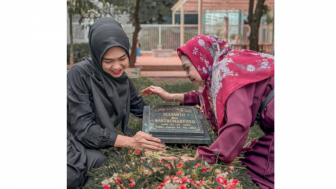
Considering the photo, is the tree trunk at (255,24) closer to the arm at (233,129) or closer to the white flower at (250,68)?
the white flower at (250,68)

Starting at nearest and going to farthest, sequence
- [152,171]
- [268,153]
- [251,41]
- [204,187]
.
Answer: [204,187], [152,171], [268,153], [251,41]

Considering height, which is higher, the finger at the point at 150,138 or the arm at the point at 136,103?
the arm at the point at 136,103

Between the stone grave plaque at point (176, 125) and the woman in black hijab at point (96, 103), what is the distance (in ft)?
0.36

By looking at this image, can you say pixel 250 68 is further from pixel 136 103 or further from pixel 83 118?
pixel 136 103

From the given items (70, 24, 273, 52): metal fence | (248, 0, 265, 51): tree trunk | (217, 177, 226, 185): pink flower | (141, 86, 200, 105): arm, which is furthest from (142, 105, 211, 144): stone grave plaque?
(70, 24, 273, 52): metal fence

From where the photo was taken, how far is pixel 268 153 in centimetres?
252

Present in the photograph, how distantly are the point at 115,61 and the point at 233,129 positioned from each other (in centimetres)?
96

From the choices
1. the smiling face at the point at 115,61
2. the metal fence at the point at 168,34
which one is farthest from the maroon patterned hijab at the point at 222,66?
the metal fence at the point at 168,34

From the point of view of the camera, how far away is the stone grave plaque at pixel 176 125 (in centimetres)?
264

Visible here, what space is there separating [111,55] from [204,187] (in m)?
1.14

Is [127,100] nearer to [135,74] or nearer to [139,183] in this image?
[139,183]

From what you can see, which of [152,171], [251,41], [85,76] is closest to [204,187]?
[152,171]

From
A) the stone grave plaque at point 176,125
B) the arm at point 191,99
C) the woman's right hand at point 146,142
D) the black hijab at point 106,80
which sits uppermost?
the black hijab at point 106,80

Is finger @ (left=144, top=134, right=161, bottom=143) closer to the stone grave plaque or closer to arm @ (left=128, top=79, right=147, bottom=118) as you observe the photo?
the stone grave plaque
